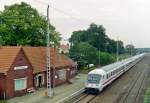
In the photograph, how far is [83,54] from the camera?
72.6 m

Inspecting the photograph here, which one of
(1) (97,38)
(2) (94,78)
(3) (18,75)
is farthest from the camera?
(1) (97,38)

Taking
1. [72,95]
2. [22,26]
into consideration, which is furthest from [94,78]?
[22,26]

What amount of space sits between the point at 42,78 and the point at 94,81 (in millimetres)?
6963

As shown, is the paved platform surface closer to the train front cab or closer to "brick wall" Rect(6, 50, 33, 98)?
"brick wall" Rect(6, 50, 33, 98)

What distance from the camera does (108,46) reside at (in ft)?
406

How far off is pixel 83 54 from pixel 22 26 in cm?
2436

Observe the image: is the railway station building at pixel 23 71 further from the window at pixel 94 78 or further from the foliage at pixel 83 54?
the foliage at pixel 83 54

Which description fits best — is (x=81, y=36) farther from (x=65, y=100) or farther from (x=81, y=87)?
(x=65, y=100)

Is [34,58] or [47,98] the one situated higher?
[34,58]

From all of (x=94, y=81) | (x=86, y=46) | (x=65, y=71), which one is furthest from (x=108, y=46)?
(x=94, y=81)

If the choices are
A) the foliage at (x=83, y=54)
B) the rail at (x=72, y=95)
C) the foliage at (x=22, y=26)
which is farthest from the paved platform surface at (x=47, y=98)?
the foliage at (x=83, y=54)

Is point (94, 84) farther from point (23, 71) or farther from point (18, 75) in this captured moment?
point (18, 75)

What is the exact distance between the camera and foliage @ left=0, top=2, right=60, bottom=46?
50812 mm

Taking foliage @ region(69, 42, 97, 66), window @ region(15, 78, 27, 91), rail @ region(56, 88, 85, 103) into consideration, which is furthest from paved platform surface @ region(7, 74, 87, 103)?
foliage @ region(69, 42, 97, 66)
